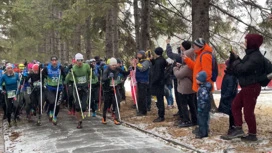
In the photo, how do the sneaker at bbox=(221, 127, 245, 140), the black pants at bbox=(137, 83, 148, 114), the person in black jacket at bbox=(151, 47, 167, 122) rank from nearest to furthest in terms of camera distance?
the sneaker at bbox=(221, 127, 245, 140), the person in black jacket at bbox=(151, 47, 167, 122), the black pants at bbox=(137, 83, 148, 114)

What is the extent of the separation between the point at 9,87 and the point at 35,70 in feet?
3.44

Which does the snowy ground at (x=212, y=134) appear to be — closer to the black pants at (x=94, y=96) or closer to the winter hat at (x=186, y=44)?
the black pants at (x=94, y=96)

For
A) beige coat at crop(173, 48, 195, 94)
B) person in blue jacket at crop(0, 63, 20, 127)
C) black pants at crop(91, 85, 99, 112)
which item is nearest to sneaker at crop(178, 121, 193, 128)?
beige coat at crop(173, 48, 195, 94)

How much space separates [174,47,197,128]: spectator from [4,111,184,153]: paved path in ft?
3.87

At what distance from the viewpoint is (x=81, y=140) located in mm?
8625

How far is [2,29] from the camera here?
853 inches

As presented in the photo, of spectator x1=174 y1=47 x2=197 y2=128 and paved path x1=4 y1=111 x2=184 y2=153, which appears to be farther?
spectator x1=174 y1=47 x2=197 y2=128

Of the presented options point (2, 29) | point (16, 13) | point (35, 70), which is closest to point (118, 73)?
point (35, 70)

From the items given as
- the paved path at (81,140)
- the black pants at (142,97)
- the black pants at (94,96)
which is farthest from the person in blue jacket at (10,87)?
the black pants at (142,97)

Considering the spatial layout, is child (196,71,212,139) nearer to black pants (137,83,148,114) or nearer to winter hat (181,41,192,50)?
winter hat (181,41,192,50)

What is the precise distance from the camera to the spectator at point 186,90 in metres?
9.01

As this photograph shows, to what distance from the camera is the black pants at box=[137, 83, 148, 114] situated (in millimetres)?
11844

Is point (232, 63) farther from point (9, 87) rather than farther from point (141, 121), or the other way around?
point (9, 87)

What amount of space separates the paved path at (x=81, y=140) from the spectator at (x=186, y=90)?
3.87 feet
